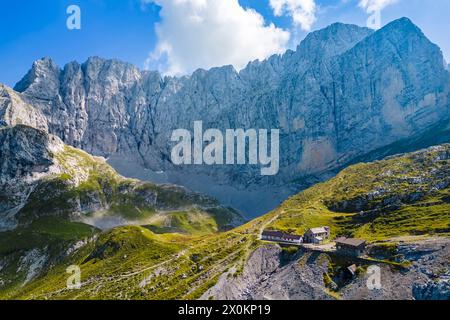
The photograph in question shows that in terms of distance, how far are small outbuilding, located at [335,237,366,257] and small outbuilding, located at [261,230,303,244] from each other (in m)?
19.6

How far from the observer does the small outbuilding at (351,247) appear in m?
116

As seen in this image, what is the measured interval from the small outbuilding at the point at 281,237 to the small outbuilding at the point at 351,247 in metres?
19.6

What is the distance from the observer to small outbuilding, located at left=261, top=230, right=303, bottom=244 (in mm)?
139625

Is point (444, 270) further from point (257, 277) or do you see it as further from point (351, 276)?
point (257, 277)

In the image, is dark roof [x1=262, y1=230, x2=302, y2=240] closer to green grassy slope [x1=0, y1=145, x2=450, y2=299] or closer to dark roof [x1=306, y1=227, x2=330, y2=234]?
dark roof [x1=306, y1=227, x2=330, y2=234]

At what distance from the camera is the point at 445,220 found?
131125 millimetres

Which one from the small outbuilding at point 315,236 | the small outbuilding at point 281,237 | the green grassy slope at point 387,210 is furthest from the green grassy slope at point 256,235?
the small outbuilding at point 315,236

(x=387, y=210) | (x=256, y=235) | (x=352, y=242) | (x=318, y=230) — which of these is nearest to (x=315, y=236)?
(x=318, y=230)

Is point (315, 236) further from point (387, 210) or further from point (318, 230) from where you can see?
point (387, 210)

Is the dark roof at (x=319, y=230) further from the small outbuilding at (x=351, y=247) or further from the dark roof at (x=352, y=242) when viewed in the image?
the dark roof at (x=352, y=242)

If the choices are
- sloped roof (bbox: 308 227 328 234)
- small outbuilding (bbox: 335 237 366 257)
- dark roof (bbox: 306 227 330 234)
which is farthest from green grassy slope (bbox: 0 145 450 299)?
small outbuilding (bbox: 335 237 366 257)
